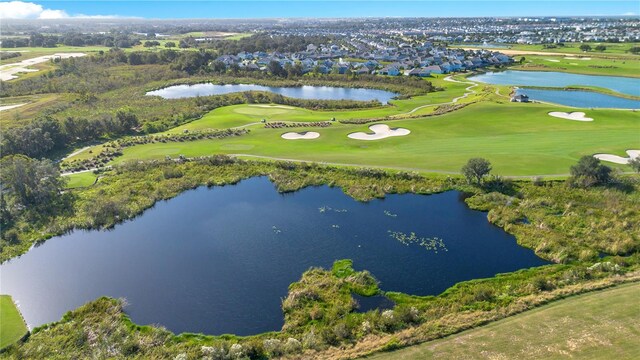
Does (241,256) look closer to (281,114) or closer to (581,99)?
(281,114)

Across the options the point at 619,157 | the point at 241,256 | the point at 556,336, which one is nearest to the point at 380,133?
the point at 619,157

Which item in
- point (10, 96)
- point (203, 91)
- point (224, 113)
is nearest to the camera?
point (224, 113)

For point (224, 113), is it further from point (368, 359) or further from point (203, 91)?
point (368, 359)

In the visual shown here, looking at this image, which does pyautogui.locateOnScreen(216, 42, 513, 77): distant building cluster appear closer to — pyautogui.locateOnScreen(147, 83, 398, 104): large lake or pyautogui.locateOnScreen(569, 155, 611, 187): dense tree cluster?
pyautogui.locateOnScreen(147, 83, 398, 104): large lake

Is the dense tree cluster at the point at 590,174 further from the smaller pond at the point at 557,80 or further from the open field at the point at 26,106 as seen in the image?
the open field at the point at 26,106

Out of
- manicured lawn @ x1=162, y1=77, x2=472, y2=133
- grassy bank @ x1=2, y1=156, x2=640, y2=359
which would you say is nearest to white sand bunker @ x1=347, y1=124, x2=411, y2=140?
manicured lawn @ x1=162, y1=77, x2=472, y2=133

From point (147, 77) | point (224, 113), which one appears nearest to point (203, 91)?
point (147, 77)

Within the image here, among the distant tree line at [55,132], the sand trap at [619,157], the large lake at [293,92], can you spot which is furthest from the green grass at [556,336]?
the large lake at [293,92]
